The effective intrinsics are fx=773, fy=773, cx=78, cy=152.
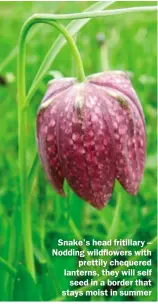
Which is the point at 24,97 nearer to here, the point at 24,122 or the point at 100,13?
the point at 24,122

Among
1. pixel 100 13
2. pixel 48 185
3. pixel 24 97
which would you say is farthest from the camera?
pixel 48 185

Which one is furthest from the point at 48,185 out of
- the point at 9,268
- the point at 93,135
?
the point at 93,135

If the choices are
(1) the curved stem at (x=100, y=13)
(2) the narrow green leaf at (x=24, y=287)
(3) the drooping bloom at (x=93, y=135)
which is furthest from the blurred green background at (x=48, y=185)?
(1) the curved stem at (x=100, y=13)

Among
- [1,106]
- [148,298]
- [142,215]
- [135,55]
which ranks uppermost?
[135,55]

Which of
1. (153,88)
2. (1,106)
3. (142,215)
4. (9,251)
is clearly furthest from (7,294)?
(153,88)

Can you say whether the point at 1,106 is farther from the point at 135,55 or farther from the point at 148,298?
the point at 148,298

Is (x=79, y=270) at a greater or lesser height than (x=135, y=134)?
lesser

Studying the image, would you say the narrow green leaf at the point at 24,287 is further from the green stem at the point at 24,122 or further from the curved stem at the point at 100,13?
the curved stem at the point at 100,13
